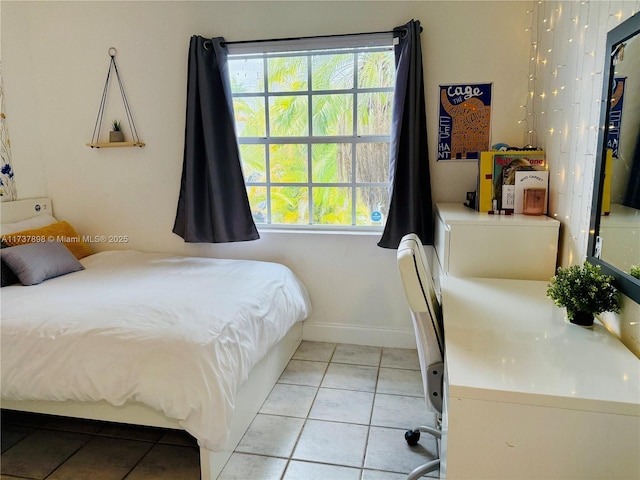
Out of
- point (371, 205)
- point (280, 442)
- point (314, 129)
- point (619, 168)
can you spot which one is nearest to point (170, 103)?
point (314, 129)

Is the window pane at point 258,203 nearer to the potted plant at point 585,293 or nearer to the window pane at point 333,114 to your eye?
the window pane at point 333,114

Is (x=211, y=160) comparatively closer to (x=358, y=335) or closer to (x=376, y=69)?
(x=376, y=69)

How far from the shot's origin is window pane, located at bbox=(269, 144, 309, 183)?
3.14 m

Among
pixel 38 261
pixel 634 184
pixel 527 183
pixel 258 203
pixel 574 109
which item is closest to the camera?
pixel 634 184

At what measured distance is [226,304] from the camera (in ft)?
6.95

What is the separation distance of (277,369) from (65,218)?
2.28 meters

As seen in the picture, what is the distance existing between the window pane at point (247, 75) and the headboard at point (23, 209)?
1816 millimetres

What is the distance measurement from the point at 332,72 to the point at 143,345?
7.27 ft

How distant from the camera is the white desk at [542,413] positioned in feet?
3.09

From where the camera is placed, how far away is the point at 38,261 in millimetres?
2623

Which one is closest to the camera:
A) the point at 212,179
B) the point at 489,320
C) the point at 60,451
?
the point at 489,320

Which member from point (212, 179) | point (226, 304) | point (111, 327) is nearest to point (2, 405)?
point (111, 327)

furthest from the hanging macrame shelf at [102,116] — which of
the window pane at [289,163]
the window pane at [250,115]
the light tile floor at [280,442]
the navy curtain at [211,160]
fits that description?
the light tile floor at [280,442]

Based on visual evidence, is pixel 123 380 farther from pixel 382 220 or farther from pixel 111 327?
pixel 382 220
